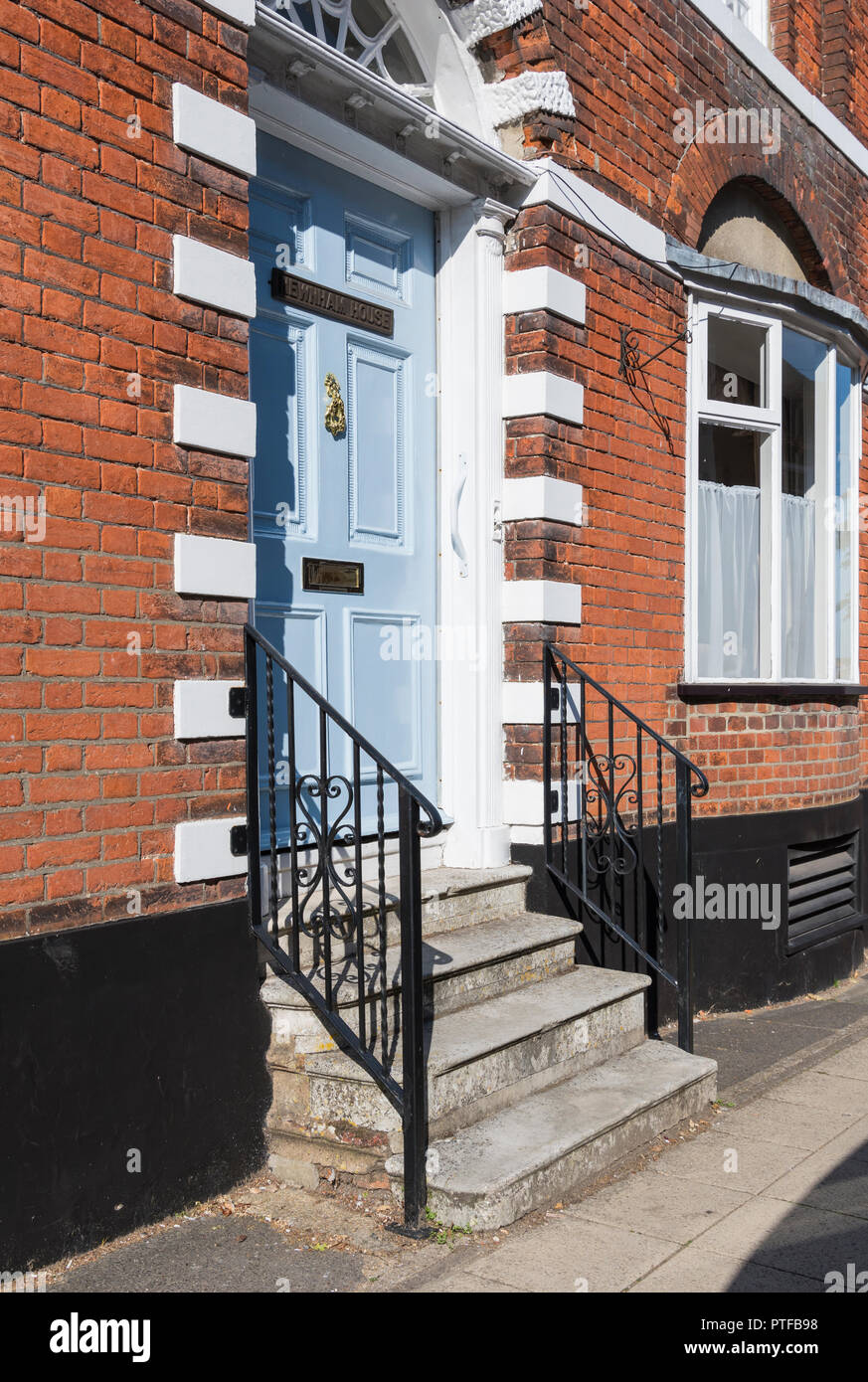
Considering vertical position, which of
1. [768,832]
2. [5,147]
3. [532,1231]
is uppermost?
[5,147]

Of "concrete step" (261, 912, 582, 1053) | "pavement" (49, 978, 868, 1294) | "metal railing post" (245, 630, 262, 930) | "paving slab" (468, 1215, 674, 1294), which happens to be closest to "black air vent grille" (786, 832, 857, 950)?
"concrete step" (261, 912, 582, 1053)

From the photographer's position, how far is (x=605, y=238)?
224 inches

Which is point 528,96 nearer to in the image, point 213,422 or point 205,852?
point 213,422

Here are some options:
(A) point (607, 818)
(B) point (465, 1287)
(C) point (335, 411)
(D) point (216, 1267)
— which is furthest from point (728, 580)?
(D) point (216, 1267)

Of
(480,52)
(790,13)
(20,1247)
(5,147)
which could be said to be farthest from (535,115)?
(20,1247)

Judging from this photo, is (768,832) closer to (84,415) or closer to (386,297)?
(386,297)

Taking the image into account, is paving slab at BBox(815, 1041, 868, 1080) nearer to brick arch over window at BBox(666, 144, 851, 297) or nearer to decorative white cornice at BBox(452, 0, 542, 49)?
brick arch over window at BBox(666, 144, 851, 297)

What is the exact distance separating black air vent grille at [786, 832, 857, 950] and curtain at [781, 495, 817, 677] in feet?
3.43

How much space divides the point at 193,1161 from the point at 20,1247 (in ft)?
1.98

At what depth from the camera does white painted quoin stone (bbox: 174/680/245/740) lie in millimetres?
3611

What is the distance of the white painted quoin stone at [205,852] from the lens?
3.61 meters

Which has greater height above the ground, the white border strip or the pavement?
the white border strip

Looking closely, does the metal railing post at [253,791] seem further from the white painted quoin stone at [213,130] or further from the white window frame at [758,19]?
the white window frame at [758,19]

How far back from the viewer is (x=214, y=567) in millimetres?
3721
